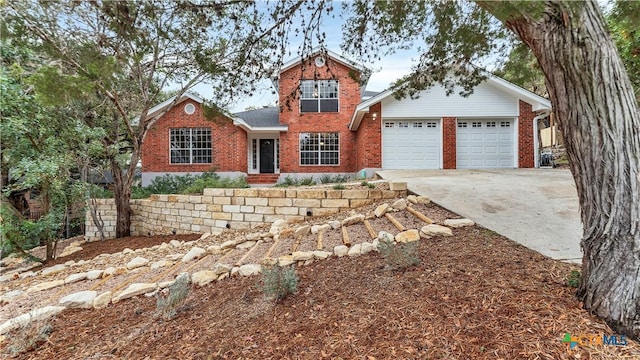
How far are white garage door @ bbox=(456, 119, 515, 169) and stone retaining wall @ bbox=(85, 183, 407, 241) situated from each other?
773 centimetres

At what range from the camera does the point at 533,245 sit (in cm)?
313

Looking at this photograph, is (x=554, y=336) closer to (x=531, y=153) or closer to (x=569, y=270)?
(x=569, y=270)

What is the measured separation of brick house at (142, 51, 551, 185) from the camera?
11.7 metres

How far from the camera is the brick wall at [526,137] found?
11.7m

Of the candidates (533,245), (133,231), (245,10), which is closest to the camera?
(533,245)

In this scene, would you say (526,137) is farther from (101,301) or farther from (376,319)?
(101,301)

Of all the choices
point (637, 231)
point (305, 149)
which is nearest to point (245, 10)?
point (637, 231)

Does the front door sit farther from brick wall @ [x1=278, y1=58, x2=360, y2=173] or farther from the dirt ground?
the dirt ground

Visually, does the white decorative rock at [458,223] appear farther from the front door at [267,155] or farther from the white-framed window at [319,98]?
the front door at [267,155]

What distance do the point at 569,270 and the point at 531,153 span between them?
36.7ft

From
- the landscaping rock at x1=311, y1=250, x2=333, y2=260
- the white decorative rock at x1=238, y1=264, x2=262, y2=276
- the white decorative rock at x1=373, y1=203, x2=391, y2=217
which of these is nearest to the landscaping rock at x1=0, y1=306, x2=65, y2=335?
the white decorative rock at x1=238, y1=264, x2=262, y2=276

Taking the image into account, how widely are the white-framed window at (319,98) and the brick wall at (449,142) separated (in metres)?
4.88

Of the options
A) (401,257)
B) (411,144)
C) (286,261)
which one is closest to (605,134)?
(401,257)

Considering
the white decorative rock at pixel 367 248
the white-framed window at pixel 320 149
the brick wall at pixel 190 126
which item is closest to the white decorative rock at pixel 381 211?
the white decorative rock at pixel 367 248
